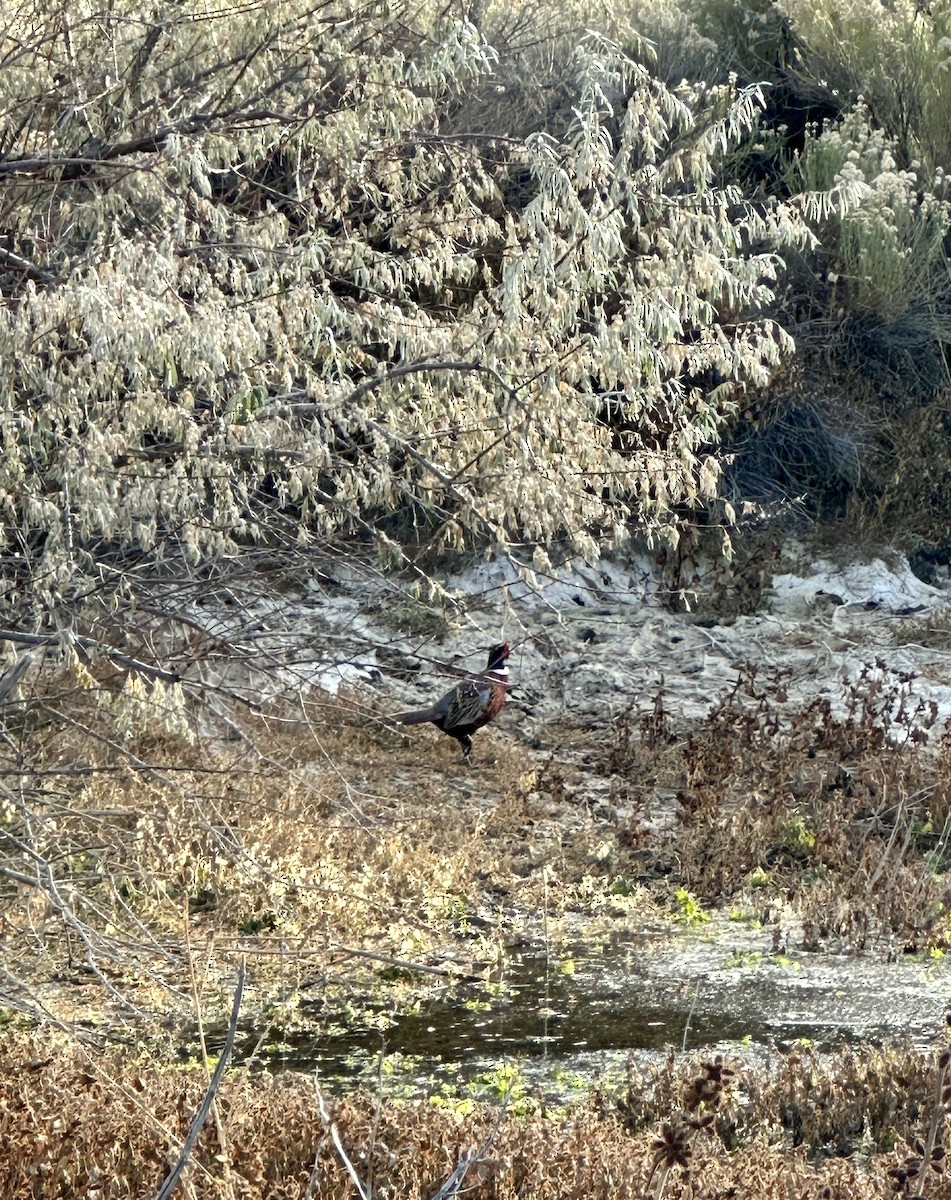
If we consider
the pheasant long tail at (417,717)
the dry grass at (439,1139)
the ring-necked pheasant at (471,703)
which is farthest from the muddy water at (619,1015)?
the pheasant long tail at (417,717)

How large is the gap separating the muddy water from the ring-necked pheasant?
1.74 m

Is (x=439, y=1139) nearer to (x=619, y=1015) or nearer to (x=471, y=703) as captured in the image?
(x=619, y=1015)

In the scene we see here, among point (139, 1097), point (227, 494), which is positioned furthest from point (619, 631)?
point (139, 1097)

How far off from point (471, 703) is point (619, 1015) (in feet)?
8.13

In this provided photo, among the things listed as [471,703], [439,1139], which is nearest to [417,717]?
[471,703]

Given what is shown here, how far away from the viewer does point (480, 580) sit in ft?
34.4

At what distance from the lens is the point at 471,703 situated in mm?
7789

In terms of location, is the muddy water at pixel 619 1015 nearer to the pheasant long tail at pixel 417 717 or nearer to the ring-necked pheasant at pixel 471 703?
the ring-necked pheasant at pixel 471 703

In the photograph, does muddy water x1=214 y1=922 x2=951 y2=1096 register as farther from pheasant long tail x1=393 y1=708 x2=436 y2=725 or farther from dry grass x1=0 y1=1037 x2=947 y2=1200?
pheasant long tail x1=393 y1=708 x2=436 y2=725

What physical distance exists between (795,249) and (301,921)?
22.3 feet

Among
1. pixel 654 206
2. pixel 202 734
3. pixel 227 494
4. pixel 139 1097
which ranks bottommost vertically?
pixel 202 734

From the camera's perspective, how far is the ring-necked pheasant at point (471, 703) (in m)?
7.75

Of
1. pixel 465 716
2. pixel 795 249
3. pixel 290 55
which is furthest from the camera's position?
pixel 795 249

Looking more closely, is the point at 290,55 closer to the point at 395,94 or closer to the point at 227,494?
the point at 395,94
